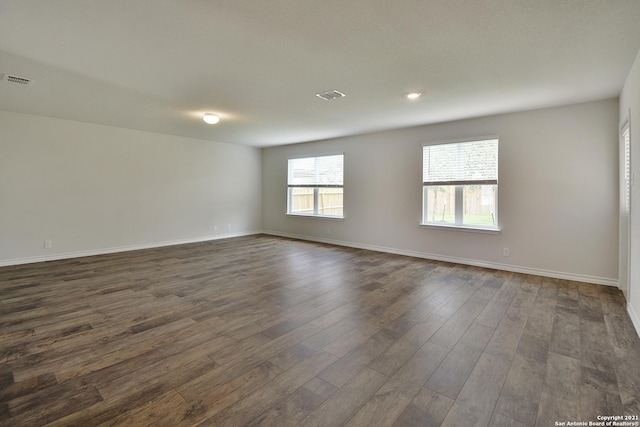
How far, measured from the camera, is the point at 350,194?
6672 mm

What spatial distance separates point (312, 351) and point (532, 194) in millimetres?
4168

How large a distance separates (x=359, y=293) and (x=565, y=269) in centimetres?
315

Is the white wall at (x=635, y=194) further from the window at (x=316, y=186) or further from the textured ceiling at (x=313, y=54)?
the window at (x=316, y=186)

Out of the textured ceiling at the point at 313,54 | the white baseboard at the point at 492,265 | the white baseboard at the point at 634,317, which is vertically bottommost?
the white baseboard at the point at 634,317

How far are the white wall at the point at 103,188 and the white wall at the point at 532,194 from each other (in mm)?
4130

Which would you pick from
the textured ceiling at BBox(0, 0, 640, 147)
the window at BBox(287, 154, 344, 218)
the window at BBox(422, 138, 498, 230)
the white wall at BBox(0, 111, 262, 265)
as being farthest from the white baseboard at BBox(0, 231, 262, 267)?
the window at BBox(422, 138, 498, 230)

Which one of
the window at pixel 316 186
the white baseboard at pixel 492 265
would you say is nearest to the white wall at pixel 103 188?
the window at pixel 316 186

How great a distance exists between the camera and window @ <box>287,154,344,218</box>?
7.00m

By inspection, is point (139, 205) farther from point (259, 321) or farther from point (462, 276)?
point (462, 276)

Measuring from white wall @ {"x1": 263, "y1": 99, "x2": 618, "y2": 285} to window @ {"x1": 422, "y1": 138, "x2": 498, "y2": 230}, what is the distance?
5.4 inches

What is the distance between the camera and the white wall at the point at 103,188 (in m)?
4.90

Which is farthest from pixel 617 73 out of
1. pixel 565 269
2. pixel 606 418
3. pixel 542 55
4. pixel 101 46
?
pixel 101 46

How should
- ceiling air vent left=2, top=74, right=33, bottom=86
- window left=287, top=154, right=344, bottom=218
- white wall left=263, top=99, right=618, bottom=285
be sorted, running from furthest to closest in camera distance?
window left=287, top=154, right=344, bottom=218
white wall left=263, top=99, right=618, bottom=285
ceiling air vent left=2, top=74, right=33, bottom=86

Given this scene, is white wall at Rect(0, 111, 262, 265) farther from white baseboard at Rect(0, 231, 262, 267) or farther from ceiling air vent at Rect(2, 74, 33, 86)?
ceiling air vent at Rect(2, 74, 33, 86)
